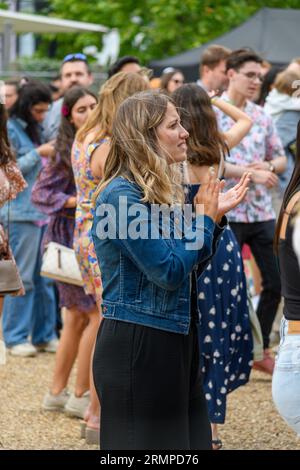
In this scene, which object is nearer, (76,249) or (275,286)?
(76,249)

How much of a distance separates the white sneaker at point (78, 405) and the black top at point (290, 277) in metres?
2.69

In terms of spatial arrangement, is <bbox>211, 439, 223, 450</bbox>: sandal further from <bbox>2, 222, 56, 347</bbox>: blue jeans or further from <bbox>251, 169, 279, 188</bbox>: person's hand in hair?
<bbox>2, 222, 56, 347</bbox>: blue jeans

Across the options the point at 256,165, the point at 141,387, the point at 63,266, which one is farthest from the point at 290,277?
the point at 256,165

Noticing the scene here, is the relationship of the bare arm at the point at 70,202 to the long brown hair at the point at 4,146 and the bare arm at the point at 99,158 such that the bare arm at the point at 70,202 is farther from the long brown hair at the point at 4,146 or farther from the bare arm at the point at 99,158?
the long brown hair at the point at 4,146

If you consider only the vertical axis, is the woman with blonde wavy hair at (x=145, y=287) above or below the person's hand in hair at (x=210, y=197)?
below

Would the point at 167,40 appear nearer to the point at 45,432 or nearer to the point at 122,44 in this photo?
the point at 122,44

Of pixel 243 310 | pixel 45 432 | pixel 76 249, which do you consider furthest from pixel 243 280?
pixel 45 432

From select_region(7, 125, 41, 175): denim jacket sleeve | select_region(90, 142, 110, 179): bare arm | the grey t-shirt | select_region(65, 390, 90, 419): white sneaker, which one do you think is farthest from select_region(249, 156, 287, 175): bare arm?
the grey t-shirt

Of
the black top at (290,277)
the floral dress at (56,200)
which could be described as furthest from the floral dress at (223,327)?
the black top at (290,277)

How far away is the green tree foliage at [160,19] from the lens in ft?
70.8

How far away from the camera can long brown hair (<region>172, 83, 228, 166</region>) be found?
215 inches

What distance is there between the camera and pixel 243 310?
5930 mm

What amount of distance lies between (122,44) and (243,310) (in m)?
17.8

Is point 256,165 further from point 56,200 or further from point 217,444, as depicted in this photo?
point 217,444
